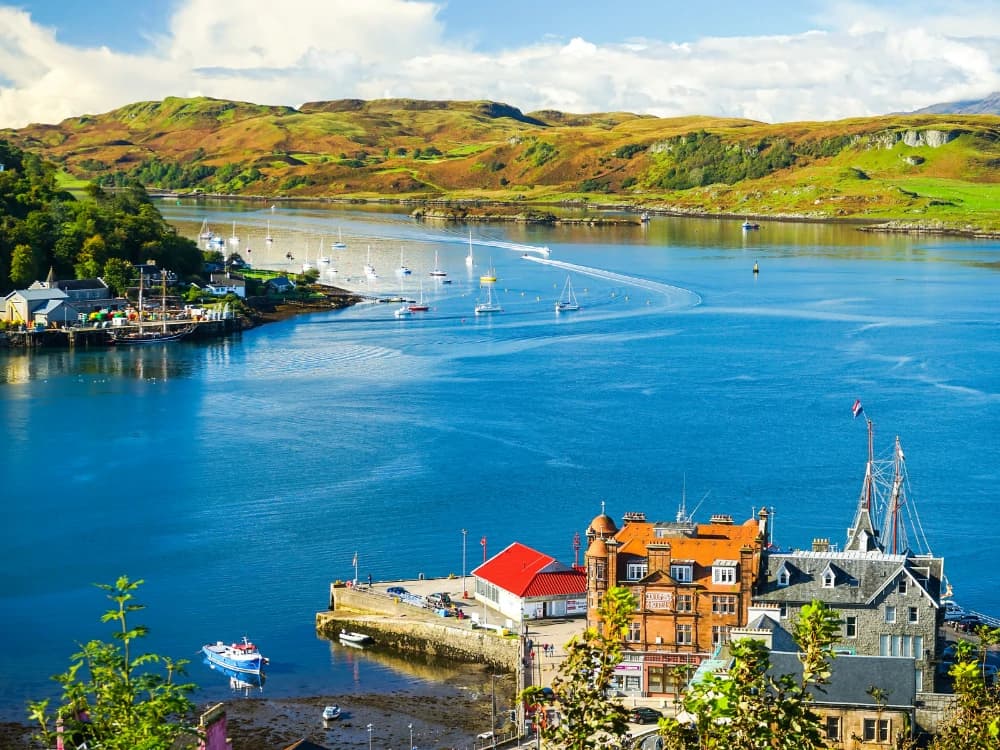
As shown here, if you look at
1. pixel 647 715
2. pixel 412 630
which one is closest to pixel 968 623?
pixel 647 715

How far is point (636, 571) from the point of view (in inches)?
1379

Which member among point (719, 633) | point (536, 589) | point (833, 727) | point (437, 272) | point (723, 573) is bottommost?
point (833, 727)

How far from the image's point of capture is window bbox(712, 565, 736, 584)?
112ft

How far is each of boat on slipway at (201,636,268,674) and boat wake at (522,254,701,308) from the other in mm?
75699

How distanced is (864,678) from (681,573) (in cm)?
643

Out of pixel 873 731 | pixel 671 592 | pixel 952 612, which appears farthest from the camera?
pixel 952 612

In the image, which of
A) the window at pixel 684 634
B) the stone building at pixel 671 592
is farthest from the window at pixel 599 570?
the window at pixel 684 634

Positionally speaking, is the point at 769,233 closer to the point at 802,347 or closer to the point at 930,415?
the point at 802,347

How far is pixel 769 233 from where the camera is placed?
18775cm

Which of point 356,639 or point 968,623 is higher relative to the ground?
point 968,623

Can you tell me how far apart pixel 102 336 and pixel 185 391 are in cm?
2055

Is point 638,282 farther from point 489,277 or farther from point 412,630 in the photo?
point 412,630

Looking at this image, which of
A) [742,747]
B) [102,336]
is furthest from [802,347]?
[742,747]

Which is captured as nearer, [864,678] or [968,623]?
[864,678]
